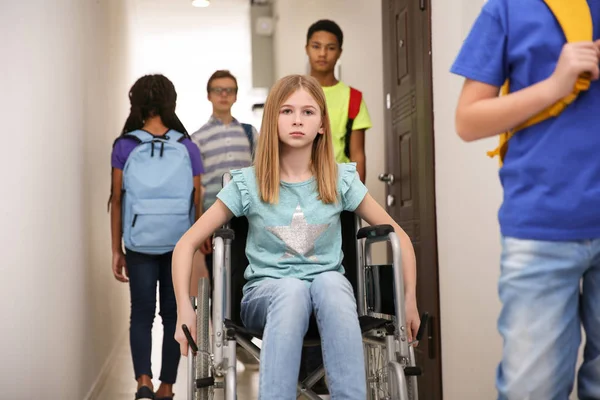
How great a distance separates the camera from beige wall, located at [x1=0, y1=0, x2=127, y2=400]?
84.3 inches

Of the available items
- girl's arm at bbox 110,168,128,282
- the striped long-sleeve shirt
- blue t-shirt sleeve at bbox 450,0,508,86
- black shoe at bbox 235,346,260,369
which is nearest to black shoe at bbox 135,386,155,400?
girl's arm at bbox 110,168,128,282

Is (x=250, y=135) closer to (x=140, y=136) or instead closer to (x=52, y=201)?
(x=140, y=136)

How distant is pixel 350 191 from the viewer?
208cm

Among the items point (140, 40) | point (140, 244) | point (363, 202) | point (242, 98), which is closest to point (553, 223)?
point (363, 202)

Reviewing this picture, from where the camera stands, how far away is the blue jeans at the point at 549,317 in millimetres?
1167

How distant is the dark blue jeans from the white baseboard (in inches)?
12.8

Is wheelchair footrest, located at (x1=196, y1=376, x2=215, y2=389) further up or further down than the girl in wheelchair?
further down

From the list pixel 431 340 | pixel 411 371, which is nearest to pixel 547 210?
pixel 411 371

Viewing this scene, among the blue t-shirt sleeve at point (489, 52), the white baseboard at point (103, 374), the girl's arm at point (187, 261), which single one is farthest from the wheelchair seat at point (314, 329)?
the white baseboard at point (103, 374)

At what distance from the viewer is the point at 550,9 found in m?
1.22

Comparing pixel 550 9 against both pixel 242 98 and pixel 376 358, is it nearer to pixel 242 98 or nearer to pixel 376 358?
pixel 376 358

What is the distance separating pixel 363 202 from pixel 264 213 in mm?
284

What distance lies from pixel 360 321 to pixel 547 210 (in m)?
0.83

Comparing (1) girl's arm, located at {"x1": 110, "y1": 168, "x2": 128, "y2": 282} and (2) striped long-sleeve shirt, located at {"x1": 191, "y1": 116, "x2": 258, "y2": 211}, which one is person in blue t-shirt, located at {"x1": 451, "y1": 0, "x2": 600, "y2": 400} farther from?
(2) striped long-sleeve shirt, located at {"x1": 191, "y1": 116, "x2": 258, "y2": 211}
